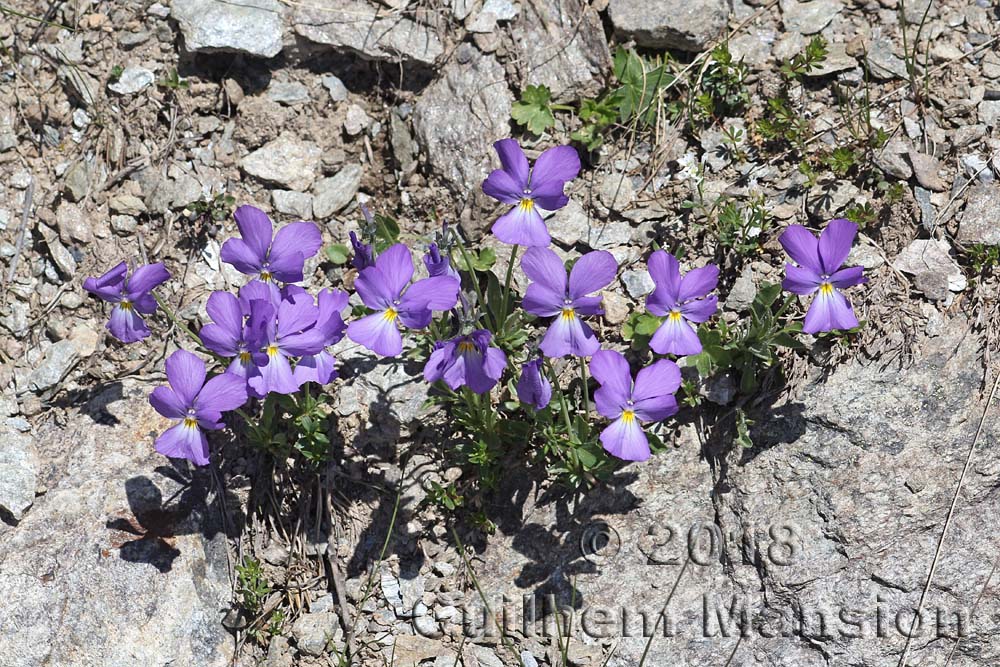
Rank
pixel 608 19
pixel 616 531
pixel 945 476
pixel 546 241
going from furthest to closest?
pixel 608 19 < pixel 616 531 < pixel 945 476 < pixel 546 241

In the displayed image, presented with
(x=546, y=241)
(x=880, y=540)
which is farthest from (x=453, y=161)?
(x=880, y=540)

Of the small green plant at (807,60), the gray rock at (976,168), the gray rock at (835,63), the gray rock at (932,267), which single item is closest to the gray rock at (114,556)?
the gray rock at (932,267)

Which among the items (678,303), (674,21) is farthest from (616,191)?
(678,303)

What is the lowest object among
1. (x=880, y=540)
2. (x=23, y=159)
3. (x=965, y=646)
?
(x=965, y=646)

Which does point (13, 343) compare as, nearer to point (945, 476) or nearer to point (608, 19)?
point (608, 19)

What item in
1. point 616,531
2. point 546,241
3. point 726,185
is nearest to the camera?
point 546,241

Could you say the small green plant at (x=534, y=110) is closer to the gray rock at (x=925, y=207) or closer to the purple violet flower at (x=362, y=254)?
the purple violet flower at (x=362, y=254)
